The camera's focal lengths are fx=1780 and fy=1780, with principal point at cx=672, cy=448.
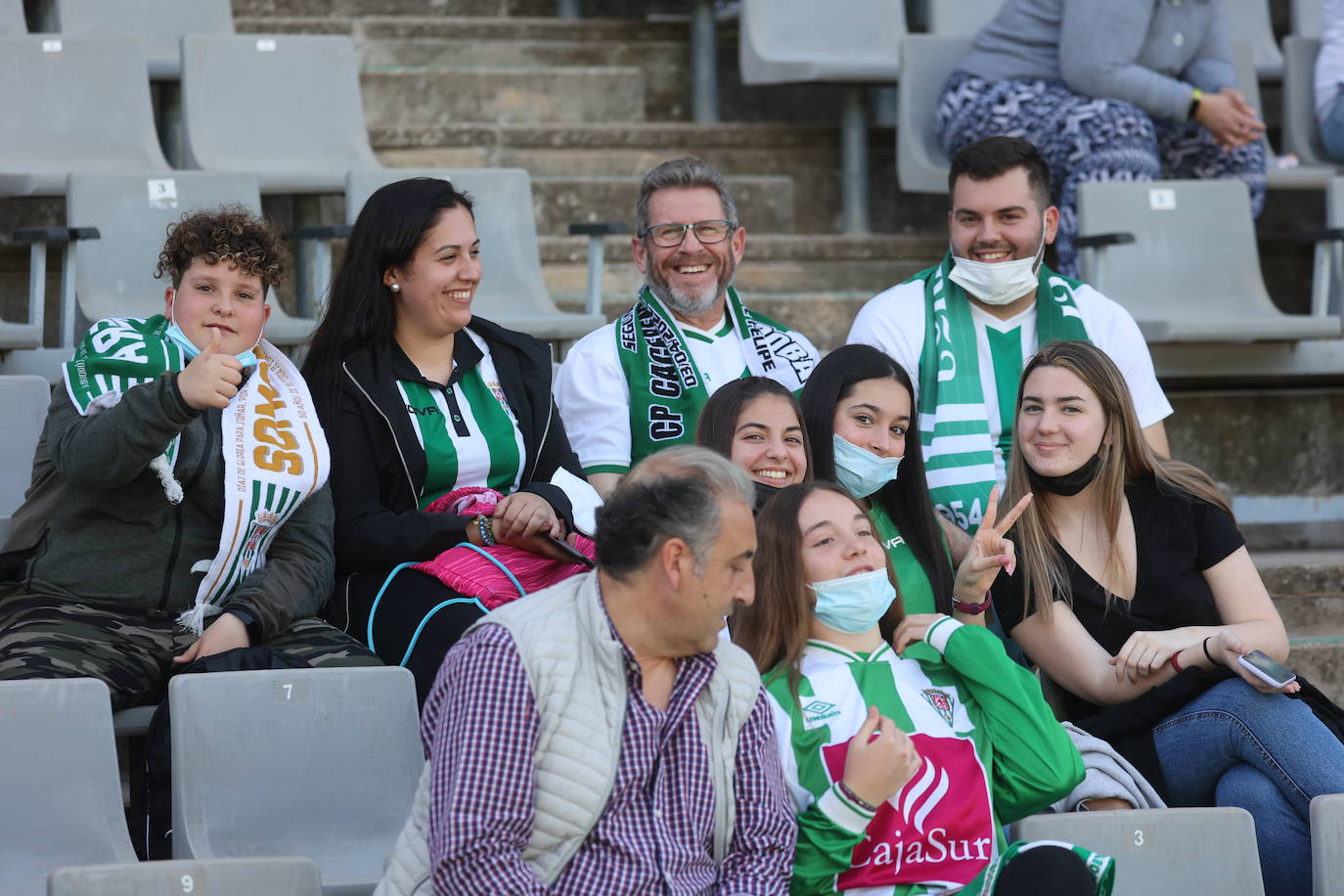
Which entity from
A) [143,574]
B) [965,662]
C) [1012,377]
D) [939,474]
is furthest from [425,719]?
[1012,377]

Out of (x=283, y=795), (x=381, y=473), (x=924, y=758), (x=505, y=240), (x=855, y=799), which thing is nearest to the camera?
(x=855, y=799)

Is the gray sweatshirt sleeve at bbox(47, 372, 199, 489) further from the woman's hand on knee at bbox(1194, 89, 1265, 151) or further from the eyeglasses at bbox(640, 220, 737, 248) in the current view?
the woman's hand on knee at bbox(1194, 89, 1265, 151)

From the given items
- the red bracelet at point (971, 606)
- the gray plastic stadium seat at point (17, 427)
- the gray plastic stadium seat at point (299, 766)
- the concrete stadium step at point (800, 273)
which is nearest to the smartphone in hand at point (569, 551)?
the gray plastic stadium seat at point (299, 766)

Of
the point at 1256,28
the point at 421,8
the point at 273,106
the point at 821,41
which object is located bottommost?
the point at 273,106

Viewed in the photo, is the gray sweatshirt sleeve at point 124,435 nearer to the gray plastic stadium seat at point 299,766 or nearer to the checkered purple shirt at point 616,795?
the gray plastic stadium seat at point 299,766

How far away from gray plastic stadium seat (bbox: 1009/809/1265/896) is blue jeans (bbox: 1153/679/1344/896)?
302 mm

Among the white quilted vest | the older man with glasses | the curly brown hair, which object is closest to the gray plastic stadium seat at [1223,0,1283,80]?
the older man with glasses

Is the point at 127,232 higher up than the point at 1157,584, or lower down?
higher up

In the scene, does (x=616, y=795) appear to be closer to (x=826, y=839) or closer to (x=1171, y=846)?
(x=826, y=839)

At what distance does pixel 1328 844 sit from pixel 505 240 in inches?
110

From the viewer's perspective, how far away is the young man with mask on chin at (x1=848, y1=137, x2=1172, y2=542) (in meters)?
3.51

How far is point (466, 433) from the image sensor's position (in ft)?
10.5

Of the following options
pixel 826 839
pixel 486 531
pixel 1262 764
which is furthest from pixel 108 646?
pixel 1262 764

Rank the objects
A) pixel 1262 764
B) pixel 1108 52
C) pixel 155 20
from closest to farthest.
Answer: pixel 1262 764
pixel 1108 52
pixel 155 20
